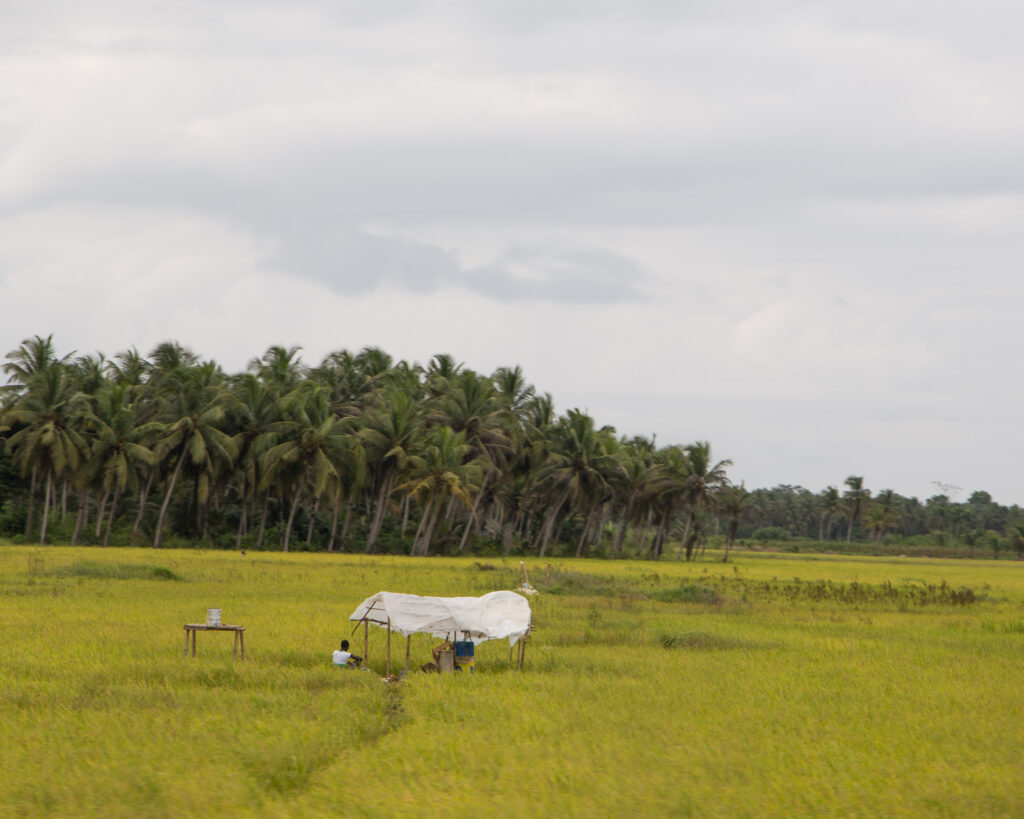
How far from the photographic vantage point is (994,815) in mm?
8391

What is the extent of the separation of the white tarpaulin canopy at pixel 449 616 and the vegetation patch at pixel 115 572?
17.5 m

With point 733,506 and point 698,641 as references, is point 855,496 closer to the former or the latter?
point 733,506

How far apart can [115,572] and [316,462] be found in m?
19.2

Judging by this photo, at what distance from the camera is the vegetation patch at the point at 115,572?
30500 millimetres

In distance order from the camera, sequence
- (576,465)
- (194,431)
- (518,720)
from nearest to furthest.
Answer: (518,720), (194,431), (576,465)

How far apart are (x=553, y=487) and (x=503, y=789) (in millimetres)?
50819

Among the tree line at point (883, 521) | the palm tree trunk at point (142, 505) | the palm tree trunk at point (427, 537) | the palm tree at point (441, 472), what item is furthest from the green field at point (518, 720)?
the tree line at point (883, 521)

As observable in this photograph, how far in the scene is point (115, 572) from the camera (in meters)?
31.0

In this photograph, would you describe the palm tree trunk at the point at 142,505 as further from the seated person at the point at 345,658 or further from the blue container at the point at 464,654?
the blue container at the point at 464,654

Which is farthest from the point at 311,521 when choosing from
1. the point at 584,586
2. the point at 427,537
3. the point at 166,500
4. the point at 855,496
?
the point at 855,496

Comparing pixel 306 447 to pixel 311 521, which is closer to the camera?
pixel 306 447

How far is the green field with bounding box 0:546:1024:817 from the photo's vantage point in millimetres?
8719

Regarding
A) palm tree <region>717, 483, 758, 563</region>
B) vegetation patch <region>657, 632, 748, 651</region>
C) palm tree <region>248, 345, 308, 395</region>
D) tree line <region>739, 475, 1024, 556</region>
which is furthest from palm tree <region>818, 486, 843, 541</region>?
vegetation patch <region>657, 632, 748, 651</region>

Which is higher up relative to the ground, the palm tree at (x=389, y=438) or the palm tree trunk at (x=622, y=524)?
the palm tree at (x=389, y=438)
